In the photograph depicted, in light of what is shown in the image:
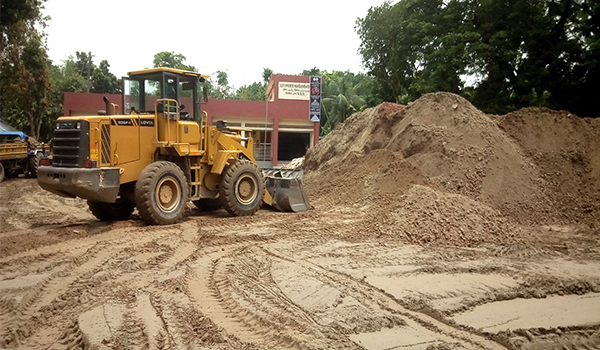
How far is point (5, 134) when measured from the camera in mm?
17125

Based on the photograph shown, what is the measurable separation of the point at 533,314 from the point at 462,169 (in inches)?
264

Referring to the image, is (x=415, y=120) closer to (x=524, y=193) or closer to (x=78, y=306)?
(x=524, y=193)

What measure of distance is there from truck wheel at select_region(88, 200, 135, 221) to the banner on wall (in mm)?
20792

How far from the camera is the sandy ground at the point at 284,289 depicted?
156 inches

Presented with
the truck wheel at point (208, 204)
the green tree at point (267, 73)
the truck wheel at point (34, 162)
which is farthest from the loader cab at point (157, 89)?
the green tree at point (267, 73)

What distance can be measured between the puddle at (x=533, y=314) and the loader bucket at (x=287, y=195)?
19.9 ft

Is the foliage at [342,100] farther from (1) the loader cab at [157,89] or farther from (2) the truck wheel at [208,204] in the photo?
(1) the loader cab at [157,89]

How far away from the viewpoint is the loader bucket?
416 inches

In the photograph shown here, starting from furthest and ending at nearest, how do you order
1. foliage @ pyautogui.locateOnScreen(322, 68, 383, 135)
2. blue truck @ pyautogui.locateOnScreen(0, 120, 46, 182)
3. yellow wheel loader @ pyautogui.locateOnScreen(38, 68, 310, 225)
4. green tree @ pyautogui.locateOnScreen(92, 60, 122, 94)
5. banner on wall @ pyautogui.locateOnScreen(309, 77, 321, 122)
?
green tree @ pyautogui.locateOnScreen(92, 60, 122, 94)
foliage @ pyautogui.locateOnScreen(322, 68, 383, 135)
banner on wall @ pyautogui.locateOnScreen(309, 77, 321, 122)
blue truck @ pyautogui.locateOnScreen(0, 120, 46, 182)
yellow wheel loader @ pyautogui.locateOnScreen(38, 68, 310, 225)

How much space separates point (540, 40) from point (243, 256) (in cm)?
1878

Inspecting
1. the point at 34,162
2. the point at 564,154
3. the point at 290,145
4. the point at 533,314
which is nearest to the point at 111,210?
the point at 533,314

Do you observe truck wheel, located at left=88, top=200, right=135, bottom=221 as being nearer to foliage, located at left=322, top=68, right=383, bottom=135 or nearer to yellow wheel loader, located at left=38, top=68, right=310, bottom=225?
yellow wheel loader, located at left=38, top=68, right=310, bottom=225

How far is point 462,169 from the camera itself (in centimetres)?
1104

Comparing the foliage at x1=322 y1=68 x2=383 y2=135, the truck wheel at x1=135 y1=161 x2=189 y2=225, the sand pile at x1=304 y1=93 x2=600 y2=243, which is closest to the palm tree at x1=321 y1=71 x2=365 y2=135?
the foliage at x1=322 y1=68 x2=383 y2=135
